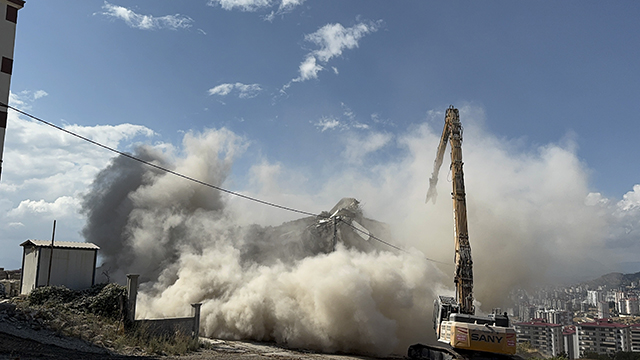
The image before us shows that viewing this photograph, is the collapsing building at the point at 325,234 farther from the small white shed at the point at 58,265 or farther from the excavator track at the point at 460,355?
the excavator track at the point at 460,355

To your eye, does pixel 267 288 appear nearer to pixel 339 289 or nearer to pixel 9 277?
pixel 339 289

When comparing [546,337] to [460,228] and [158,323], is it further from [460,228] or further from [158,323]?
[158,323]

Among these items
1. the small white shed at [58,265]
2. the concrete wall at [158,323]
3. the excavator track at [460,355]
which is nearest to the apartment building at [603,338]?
the excavator track at [460,355]

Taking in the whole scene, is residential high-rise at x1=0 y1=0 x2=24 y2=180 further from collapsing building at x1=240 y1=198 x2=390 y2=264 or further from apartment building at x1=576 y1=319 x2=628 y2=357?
apartment building at x1=576 y1=319 x2=628 y2=357

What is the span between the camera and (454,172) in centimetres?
2395

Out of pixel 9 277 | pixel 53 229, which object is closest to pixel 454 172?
pixel 53 229

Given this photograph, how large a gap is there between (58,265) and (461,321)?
71.0 ft

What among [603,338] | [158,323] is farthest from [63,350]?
[603,338]

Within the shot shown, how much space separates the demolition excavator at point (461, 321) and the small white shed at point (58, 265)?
62.7 ft

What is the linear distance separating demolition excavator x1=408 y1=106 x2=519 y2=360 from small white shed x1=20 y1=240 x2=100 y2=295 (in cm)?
1913

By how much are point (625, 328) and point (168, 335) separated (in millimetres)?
59994

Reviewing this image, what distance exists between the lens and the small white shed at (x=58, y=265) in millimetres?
24031

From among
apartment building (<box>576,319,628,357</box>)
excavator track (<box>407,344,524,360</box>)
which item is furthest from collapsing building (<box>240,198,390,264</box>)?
apartment building (<box>576,319,628,357</box>)

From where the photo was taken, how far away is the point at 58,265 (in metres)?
24.7
